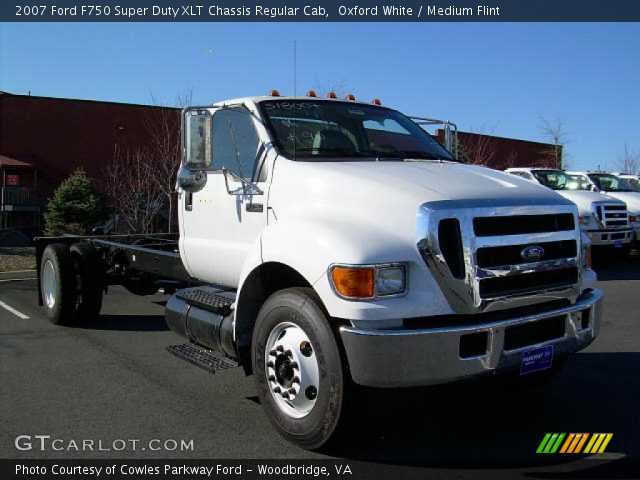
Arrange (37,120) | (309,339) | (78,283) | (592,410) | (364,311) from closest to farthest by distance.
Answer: (364,311)
(309,339)
(592,410)
(78,283)
(37,120)

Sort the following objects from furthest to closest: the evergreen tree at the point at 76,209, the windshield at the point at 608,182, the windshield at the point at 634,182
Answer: the evergreen tree at the point at 76,209
the windshield at the point at 634,182
the windshield at the point at 608,182

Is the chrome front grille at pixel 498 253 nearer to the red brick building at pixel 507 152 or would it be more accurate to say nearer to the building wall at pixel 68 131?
the red brick building at pixel 507 152

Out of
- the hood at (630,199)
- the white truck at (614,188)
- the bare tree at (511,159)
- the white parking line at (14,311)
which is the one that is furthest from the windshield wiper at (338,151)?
the bare tree at (511,159)

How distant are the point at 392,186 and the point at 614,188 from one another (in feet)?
48.5

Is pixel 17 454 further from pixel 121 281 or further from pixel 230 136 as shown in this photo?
pixel 121 281

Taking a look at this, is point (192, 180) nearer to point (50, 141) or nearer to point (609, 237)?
point (609, 237)

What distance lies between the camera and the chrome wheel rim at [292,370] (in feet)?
12.4

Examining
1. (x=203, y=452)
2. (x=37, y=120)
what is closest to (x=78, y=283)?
(x=203, y=452)

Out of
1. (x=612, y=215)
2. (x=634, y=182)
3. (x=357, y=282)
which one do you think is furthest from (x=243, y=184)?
(x=634, y=182)

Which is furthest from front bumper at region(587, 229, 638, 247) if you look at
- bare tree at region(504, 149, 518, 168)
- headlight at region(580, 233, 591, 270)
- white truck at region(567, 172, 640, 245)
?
bare tree at region(504, 149, 518, 168)

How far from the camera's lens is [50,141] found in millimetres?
28312

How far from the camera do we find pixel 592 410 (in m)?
4.68

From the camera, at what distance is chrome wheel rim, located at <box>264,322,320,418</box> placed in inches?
149

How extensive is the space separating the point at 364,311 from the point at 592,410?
7.66ft
